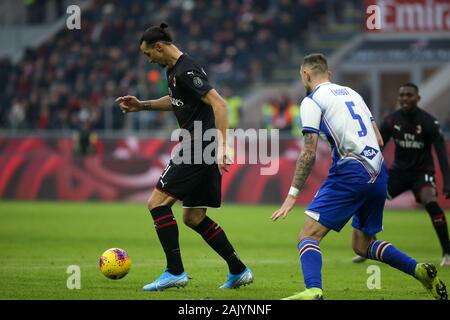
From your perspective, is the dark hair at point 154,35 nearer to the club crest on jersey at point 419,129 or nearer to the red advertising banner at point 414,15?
the club crest on jersey at point 419,129

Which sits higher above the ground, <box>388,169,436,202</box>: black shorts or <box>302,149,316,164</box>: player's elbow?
<box>302,149,316,164</box>: player's elbow

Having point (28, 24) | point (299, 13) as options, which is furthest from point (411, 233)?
point (28, 24)

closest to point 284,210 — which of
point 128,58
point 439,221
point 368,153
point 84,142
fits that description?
point 368,153

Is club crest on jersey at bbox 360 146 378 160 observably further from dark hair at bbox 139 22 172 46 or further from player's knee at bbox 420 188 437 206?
player's knee at bbox 420 188 437 206

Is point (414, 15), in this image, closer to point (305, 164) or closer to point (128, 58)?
point (128, 58)

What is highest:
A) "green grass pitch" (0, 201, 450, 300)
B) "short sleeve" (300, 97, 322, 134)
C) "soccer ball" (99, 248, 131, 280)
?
"short sleeve" (300, 97, 322, 134)

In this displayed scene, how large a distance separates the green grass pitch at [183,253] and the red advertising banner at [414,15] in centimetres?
983

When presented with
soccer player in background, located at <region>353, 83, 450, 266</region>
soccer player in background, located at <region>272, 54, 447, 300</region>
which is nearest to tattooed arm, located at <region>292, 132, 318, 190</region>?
soccer player in background, located at <region>272, 54, 447, 300</region>

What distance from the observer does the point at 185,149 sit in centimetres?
947

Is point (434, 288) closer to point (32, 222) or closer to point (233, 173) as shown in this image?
point (32, 222)

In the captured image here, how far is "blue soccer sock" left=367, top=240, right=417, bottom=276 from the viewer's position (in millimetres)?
8602

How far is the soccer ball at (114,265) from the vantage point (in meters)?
9.68

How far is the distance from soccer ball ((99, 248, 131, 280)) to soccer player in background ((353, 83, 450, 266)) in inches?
153

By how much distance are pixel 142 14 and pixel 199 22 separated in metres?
2.95
